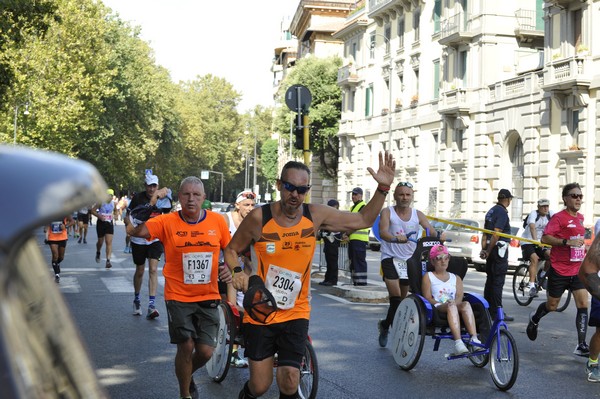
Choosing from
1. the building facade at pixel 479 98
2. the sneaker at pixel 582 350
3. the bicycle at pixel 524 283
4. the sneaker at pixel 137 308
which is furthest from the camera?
the building facade at pixel 479 98

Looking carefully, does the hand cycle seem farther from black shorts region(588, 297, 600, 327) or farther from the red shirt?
the red shirt

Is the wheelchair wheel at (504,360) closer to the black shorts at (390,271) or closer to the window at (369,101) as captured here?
the black shorts at (390,271)

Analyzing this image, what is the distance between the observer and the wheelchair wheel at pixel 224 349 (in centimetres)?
863

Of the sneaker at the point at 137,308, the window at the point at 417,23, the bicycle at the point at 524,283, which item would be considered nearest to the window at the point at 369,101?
the window at the point at 417,23

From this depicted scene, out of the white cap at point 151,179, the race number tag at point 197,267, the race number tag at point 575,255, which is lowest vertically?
the race number tag at point 575,255

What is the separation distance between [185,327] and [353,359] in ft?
10.4

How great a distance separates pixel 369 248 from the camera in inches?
1551

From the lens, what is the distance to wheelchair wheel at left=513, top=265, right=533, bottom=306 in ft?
57.0

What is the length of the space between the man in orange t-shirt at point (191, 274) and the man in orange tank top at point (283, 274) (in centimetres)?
117

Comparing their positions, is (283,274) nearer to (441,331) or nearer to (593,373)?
(441,331)

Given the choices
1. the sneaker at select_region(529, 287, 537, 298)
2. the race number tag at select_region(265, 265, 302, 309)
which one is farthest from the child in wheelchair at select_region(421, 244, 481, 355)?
the sneaker at select_region(529, 287, 537, 298)

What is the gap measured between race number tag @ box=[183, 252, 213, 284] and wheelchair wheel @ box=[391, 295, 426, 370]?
258 cm

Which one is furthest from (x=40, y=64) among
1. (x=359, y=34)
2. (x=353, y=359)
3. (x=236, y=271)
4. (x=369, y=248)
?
(x=236, y=271)

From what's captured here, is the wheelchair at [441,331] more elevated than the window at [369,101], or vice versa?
the window at [369,101]
